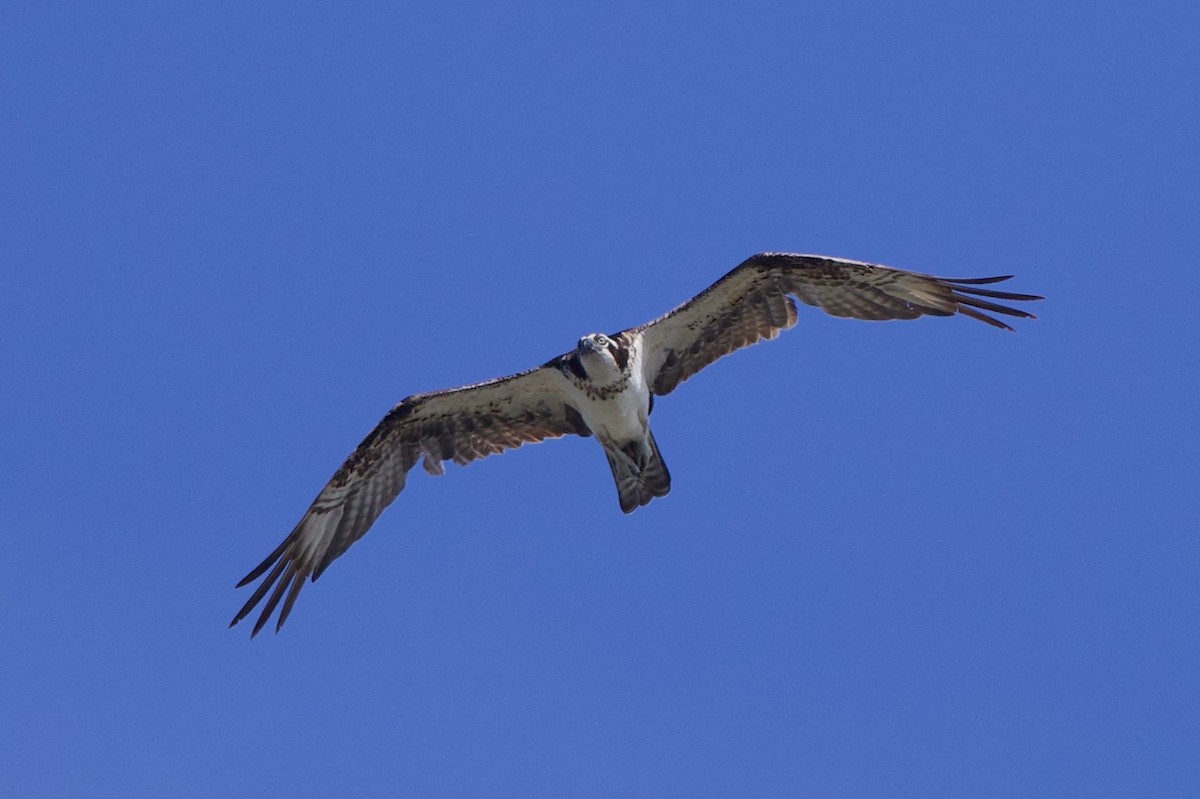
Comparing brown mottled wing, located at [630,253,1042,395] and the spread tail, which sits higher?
brown mottled wing, located at [630,253,1042,395]

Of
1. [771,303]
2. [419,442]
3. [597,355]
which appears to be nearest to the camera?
[597,355]

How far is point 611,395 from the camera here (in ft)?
49.1

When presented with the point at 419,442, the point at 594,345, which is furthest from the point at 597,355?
the point at 419,442

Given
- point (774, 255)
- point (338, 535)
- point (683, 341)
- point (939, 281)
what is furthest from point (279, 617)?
point (939, 281)

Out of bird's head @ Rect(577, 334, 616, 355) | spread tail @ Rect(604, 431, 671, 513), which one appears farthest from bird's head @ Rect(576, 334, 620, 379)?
spread tail @ Rect(604, 431, 671, 513)

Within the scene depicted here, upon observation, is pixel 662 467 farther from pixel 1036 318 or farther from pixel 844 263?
pixel 1036 318

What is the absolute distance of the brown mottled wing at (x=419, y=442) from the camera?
1585 centimetres

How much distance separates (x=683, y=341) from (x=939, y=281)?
8.39 feet

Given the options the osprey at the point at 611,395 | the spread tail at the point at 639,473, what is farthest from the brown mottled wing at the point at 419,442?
the spread tail at the point at 639,473

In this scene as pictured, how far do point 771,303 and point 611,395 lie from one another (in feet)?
6.19

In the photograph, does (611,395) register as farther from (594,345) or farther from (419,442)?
(419,442)

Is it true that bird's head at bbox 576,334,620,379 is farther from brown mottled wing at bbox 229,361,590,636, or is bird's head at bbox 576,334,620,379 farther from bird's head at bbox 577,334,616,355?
brown mottled wing at bbox 229,361,590,636

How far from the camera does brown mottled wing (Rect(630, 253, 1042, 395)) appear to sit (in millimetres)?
15188

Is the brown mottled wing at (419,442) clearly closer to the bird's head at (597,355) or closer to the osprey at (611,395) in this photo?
the osprey at (611,395)
